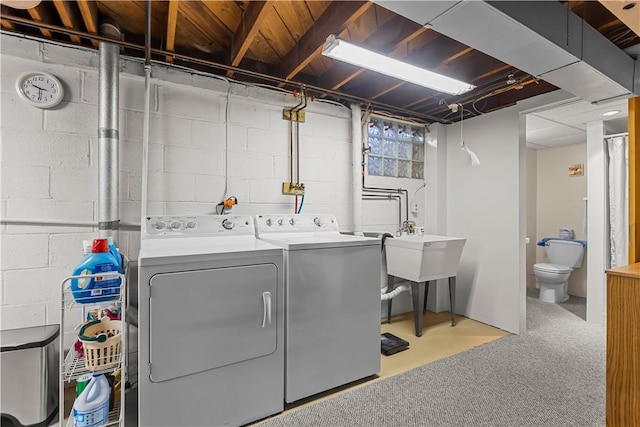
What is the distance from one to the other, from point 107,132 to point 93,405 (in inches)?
63.1

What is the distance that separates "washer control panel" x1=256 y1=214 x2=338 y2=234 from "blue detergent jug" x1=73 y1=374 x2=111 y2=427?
4.27 feet

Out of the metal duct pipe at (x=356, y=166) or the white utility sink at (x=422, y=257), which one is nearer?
the white utility sink at (x=422, y=257)

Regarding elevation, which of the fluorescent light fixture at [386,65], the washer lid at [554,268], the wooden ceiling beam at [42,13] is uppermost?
the wooden ceiling beam at [42,13]

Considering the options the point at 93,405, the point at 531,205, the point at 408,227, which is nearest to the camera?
the point at 93,405

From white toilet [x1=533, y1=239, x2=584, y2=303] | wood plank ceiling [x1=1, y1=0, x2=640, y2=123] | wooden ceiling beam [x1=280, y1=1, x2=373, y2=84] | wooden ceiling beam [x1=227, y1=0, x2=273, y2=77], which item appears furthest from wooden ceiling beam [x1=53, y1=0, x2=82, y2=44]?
white toilet [x1=533, y1=239, x2=584, y2=303]

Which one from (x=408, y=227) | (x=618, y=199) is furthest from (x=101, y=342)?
(x=618, y=199)

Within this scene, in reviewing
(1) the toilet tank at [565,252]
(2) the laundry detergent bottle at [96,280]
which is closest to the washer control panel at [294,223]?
(2) the laundry detergent bottle at [96,280]

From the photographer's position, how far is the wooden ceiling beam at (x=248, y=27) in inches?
66.9

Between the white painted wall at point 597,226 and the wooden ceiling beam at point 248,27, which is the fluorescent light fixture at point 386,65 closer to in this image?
the wooden ceiling beam at point 248,27

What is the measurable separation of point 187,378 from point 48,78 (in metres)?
2.07

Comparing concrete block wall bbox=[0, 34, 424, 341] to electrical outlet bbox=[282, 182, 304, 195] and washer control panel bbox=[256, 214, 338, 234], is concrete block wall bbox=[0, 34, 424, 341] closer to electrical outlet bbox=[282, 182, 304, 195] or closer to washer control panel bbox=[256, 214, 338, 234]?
electrical outlet bbox=[282, 182, 304, 195]

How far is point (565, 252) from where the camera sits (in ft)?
13.8

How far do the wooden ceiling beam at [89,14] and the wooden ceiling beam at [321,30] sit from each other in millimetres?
1278

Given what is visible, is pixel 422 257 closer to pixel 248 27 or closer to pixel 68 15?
pixel 248 27
